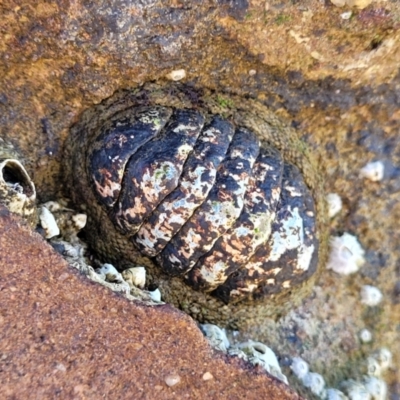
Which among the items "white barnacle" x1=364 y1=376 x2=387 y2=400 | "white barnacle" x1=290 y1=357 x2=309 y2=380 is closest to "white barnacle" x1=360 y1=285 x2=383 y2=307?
"white barnacle" x1=364 y1=376 x2=387 y2=400

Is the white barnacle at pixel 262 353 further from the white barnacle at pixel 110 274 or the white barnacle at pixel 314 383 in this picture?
the white barnacle at pixel 110 274

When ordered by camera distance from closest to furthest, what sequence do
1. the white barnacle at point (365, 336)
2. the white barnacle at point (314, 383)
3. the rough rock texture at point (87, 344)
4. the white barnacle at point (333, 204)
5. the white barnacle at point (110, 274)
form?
the rough rock texture at point (87, 344) < the white barnacle at point (110, 274) < the white barnacle at point (314, 383) < the white barnacle at point (365, 336) < the white barnacle at point (333, 204)

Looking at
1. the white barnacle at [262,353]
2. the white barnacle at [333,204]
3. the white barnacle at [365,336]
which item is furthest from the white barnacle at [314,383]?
the white barnacle at [333,204]

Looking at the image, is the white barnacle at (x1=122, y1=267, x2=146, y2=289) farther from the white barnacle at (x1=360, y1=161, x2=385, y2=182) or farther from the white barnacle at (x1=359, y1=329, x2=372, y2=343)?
the white barnacle at (x1=360, y1=161, x2=385, y2=182)

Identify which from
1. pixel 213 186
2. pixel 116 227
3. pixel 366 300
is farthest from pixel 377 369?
pixel 116 227

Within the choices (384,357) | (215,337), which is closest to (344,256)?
(384,357)
